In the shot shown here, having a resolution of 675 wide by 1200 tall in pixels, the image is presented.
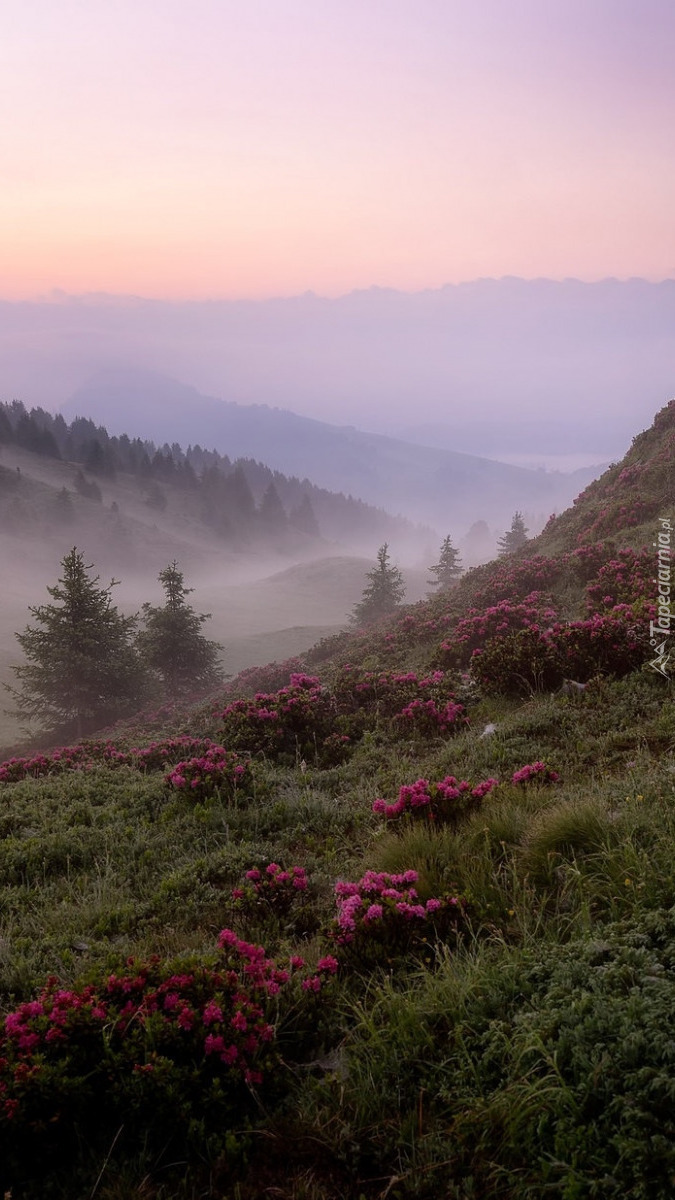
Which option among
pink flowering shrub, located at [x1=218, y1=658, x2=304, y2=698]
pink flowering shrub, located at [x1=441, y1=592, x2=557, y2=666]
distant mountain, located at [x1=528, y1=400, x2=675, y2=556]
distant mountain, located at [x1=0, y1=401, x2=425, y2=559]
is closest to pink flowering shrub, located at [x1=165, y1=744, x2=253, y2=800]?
pink flowering shrub, located at [x1=441, y1=592, x2=557, y2=666]

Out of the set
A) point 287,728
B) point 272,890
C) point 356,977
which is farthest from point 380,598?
point 356,977

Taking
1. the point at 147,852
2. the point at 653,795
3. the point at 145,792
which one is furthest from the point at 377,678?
the point at 653,795

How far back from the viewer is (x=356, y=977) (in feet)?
11.5

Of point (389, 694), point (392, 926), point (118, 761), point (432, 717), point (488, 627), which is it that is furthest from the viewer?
point (488, 627)

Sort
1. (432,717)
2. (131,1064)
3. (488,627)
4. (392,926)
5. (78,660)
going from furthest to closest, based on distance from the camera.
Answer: (78,660)
(488,627)
(432,717)
(392,926)
(131,1064)

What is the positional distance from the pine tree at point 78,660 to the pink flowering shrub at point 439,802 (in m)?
19.9

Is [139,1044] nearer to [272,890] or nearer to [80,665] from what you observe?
[272,890]

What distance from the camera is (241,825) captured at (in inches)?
253

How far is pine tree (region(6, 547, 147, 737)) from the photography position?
Answer: 22891 millimetres

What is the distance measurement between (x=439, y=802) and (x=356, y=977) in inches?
79.0

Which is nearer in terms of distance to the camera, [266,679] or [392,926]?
[392,926]

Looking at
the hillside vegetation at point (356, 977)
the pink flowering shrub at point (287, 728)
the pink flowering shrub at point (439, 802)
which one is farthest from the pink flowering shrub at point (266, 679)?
the pink flowering shrub at point (439, 802)

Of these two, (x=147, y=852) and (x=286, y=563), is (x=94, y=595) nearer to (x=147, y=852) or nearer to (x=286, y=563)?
(x=147, y=852)

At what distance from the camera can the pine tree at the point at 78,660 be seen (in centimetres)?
2289
